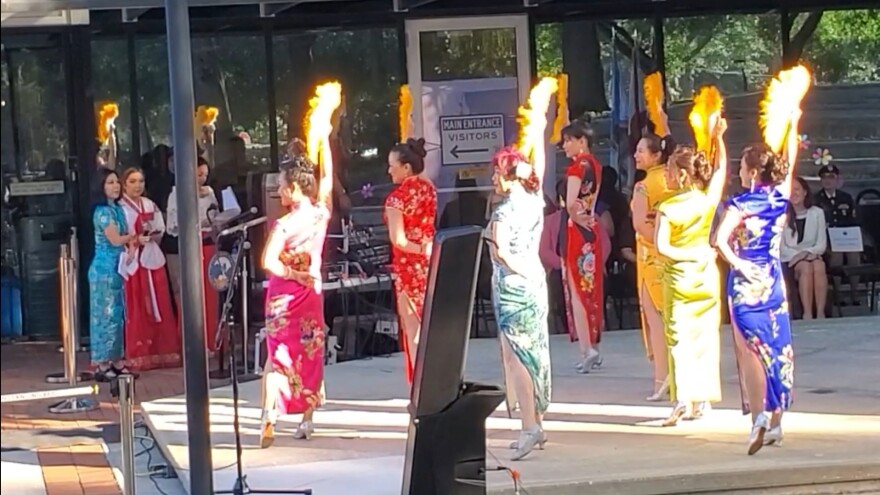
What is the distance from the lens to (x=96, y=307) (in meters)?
11.3

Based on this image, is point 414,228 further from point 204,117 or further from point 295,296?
point 204,117

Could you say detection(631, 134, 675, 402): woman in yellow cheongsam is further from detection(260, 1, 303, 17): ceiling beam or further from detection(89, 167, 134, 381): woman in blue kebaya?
detection(260, 1, 303, 17): ceiling beam

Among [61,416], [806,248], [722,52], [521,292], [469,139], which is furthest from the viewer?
[722,52]

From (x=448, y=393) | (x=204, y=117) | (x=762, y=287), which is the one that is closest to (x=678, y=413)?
(x=762, y=287)

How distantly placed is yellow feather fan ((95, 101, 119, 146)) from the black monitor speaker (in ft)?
27.3

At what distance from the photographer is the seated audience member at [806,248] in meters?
12.7

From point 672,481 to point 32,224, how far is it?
8.78 metres

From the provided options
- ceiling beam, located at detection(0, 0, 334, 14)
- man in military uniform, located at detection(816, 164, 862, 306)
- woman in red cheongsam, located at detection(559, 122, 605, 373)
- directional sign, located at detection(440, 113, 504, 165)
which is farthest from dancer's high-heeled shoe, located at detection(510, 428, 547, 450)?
man in military uniform, located at detection(816, 164, 862, 306)

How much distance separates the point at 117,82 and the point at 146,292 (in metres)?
2.95

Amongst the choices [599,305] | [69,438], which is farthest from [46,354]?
[599,305]

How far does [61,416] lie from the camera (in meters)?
10.0

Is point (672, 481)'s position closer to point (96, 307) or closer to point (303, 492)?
point (303, 492)

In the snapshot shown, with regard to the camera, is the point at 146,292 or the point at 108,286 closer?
the point at 108,286

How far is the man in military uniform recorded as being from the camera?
13164mm
